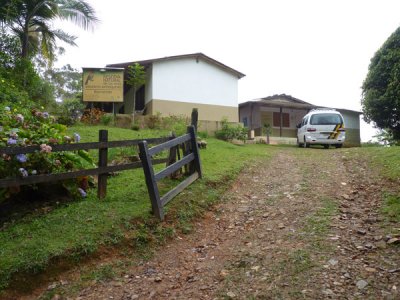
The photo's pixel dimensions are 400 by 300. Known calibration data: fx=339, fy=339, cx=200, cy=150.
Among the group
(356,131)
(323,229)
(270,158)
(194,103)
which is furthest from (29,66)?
(356,131)

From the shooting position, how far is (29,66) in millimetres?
A: 14516

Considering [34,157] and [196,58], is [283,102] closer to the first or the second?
[196,58]

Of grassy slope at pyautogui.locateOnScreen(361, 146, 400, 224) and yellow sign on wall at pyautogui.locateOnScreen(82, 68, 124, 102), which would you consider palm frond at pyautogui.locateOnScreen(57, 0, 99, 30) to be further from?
grassy slope at pyautogui.locateOnScreen(361, 146, 400, 224)

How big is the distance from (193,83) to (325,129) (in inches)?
326

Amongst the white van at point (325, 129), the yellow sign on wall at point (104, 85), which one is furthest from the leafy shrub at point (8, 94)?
the white van at point (325, 129)

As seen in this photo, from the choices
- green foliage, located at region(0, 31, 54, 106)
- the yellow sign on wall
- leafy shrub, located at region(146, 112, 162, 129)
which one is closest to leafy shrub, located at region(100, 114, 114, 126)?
the yellow sign on wall

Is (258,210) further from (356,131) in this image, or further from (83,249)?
(356,131)

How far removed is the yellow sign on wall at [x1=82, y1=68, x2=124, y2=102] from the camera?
56.4 ft

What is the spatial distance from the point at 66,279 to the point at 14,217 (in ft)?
5.88

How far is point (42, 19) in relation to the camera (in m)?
16.2

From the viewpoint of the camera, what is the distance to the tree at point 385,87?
18422 mm

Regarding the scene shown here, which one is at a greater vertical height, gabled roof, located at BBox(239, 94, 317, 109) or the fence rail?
gabled roof, located at BBox(239, 94, 317, 109)

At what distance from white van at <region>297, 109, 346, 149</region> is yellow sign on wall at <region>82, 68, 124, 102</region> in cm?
959

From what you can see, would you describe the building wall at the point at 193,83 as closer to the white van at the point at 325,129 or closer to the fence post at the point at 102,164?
the white van at the point at 325,129
